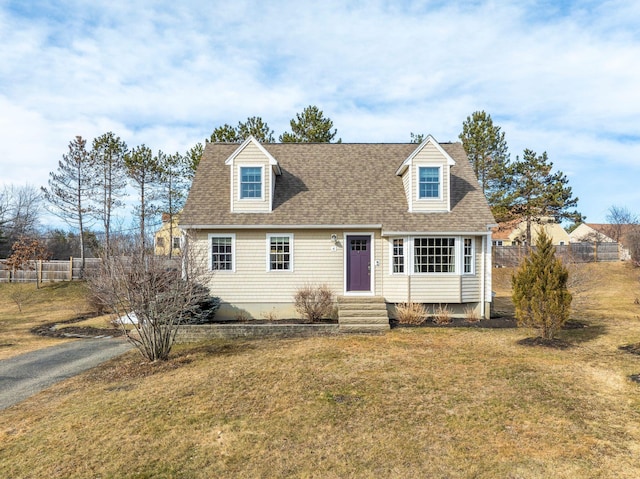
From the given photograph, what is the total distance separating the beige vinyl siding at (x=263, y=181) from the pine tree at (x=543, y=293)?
913 cm

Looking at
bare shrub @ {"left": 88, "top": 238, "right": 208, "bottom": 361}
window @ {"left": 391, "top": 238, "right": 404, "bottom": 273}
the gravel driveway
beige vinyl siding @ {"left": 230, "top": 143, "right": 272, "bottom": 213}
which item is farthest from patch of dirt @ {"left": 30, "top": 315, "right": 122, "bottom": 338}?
window @ {"left": 391, "top": 238, "right": 404, "bottom": 273}

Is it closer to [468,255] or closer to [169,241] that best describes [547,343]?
[468,255]

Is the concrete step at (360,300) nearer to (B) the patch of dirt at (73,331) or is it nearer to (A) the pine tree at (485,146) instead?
(B) the patch of dirt at (73,331)

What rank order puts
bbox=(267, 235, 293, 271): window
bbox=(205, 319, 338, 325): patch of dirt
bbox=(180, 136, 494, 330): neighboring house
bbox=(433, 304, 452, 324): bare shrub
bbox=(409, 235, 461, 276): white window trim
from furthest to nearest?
bbox=(267, 235, 293, 271): window, bbox=(180, 136, 494, 330): neighboring house, bbox=(409, 235, 461, 276): white window trim, bbox=(205, 319, 338, 325): patch of dirt, bbox=(433, 304, 452, 324): bare shrub

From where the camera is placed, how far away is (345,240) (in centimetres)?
1448

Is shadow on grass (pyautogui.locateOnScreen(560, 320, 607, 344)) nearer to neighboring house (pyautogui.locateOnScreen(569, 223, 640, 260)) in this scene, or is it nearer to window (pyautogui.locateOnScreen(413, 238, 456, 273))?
window (pyautogui.locateOnScreen(413, 238, 456, 273))

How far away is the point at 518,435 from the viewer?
5.41 metres

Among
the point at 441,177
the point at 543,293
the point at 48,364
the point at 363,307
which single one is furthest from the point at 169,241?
the point at 543,293

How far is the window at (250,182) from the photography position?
48.9ft

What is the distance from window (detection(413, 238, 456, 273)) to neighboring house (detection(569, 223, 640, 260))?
24.6 meters

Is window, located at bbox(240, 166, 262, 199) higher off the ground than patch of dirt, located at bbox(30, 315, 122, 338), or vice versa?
window, located at bbox(240, 166, 262, 199)

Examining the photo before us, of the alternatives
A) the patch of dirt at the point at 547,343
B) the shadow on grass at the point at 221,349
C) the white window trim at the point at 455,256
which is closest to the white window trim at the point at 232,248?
the shadow on grass at the point at 221,349

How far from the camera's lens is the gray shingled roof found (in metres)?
14.2

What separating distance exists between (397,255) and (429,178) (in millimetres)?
3299
